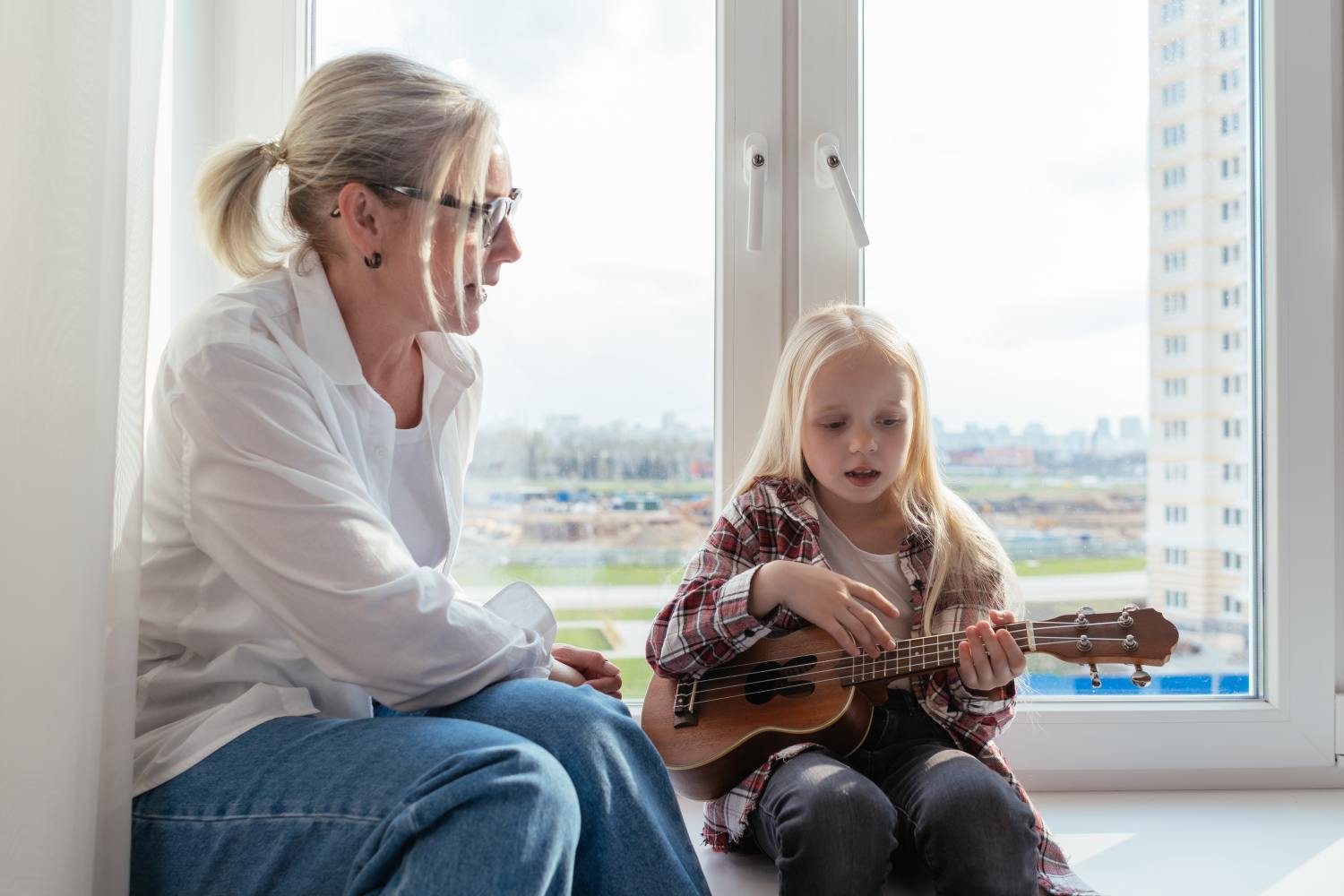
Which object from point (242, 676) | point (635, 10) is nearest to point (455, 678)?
point (242, 676)

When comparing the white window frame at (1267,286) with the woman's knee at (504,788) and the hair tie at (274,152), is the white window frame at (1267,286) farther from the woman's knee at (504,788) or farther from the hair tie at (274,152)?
the woman's knee at (504,788)

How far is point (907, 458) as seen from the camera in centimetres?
136

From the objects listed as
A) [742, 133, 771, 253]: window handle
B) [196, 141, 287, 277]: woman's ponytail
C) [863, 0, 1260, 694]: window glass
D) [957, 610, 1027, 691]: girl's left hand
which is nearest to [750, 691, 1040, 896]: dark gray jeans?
[957, 610, 1027, 691]: girl's left hand

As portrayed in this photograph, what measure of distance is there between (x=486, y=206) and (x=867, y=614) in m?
0.61

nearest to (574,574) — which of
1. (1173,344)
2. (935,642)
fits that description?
(935,642)

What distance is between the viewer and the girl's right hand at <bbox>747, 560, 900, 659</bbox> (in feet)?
3.78

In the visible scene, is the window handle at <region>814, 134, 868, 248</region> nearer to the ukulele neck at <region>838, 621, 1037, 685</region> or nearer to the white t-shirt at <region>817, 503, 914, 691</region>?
the white t-shirt at <region>817, 503, 914, 691</region>

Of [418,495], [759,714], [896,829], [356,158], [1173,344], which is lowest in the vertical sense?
[896,829]

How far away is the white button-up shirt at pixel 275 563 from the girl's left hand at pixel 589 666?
0.12m

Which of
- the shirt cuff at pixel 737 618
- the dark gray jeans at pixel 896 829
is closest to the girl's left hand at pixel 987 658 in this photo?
the dark gray jeans at pixel 896 829

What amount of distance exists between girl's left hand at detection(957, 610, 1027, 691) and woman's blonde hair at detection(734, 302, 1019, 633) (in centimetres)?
15

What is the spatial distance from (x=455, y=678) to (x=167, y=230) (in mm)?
728

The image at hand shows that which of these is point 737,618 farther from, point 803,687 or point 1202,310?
point 1202,310

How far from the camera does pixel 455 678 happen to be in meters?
0.95
